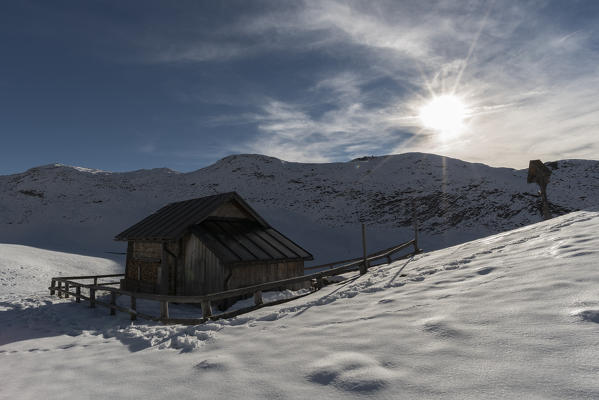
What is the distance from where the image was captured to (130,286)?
18094mm

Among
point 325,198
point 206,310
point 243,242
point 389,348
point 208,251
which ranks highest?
point 325,198

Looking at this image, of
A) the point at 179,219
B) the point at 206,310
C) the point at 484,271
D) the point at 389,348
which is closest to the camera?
the point at 389,348

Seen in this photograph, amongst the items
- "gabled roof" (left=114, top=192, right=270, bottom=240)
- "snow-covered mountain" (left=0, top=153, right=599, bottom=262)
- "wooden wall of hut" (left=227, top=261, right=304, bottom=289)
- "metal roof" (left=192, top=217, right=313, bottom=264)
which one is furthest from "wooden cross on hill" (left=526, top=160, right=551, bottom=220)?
"snow-covered mountain" (left=0, top=153, right=599, bottom=262)

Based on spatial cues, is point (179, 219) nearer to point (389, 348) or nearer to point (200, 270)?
point (200, 270)

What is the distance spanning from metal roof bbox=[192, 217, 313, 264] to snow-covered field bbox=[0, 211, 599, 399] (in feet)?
20.3

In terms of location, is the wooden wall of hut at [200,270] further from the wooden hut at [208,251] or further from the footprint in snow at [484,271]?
the footprint in snow at [484,271]

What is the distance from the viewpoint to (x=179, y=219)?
643 inches

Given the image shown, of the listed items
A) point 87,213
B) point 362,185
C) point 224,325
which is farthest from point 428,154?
point 224,325

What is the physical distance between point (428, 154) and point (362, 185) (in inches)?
821

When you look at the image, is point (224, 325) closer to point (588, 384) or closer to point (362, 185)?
point (588, 384)

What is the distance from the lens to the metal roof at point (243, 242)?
14.1 m

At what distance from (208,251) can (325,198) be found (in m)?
39.6

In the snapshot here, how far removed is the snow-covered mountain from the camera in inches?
1420

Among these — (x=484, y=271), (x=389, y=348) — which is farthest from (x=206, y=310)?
(x=484, y=271)
